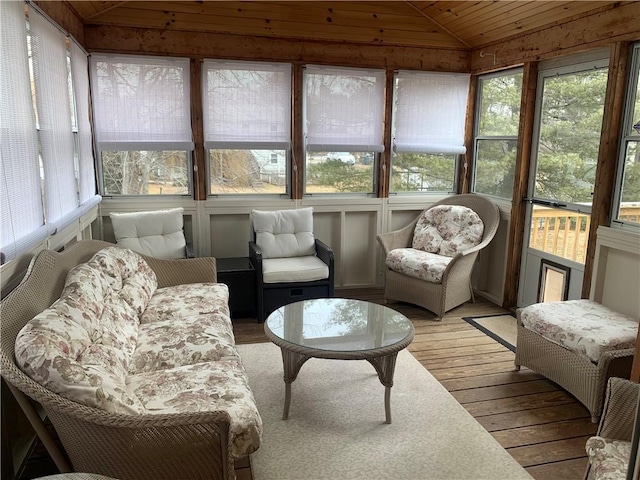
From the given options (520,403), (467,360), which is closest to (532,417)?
(520,403)

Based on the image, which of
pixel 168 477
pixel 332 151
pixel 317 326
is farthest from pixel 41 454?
pixel 332 151

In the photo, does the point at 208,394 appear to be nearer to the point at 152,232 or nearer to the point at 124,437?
the point at 124,437

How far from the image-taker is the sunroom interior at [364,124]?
332cm

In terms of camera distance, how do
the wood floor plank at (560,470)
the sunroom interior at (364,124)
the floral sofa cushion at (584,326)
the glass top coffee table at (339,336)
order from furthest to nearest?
the sunroom interior at (364,124) → the floral sofa cushion at (584,326) → the glass top coffee table at (339,336) → the wood floor plank at (560,470)

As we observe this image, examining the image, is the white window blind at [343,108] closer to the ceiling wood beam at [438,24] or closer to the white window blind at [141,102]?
the ceiling wood beam at [438,24]

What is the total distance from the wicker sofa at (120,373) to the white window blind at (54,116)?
349 mm

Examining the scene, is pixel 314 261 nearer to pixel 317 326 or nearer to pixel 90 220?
pixel 317 326

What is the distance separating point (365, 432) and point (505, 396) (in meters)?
0.98

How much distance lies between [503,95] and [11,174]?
4.01 metres

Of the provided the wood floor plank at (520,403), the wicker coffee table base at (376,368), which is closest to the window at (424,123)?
the wood floor plank at (520,403)

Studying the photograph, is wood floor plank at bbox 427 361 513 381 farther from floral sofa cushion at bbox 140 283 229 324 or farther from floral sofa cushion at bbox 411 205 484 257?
floral sofa cushion at bbox 140 283 229 324

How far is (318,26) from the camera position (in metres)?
4.33

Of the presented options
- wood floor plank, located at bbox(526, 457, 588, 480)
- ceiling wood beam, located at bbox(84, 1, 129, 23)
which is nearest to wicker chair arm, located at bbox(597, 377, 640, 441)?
wood floor plank, located at bbox(526, 457, 588, 480)

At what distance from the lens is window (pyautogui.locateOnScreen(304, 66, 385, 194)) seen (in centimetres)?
450
